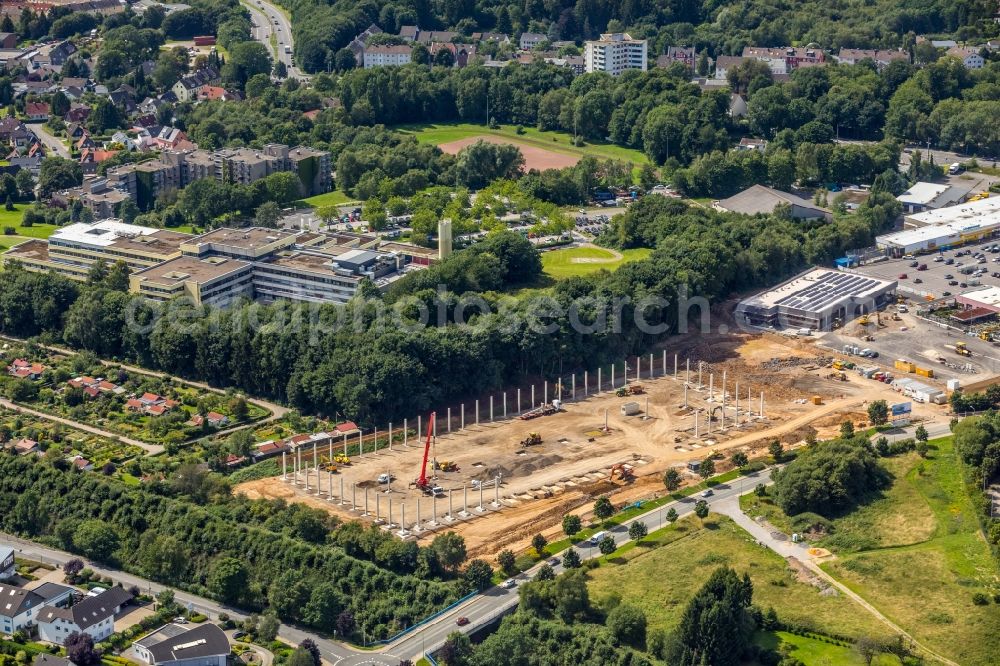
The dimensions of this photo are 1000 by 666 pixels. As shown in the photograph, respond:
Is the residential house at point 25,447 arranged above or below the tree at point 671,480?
above

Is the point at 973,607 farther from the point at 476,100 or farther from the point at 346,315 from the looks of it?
the point at 476,100

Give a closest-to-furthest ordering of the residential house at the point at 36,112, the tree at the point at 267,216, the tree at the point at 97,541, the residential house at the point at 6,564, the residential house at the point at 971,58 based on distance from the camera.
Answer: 1. the residential house at the point at 6,564
2. the tree at the point at 97,541
3. the tree at the point at 267,216
4. the residential house at the point at 36,112
5. the residential house at the point at 971,58

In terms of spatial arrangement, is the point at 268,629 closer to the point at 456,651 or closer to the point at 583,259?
the point at 456,651

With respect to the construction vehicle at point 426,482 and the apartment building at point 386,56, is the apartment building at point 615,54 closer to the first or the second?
the apartment building at point 386,56

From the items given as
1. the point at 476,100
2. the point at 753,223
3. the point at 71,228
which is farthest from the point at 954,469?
the point at 476,100

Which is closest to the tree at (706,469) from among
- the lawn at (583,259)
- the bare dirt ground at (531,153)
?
the lawn at (583,259)

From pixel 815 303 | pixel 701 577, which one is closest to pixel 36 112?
pixel 815 303

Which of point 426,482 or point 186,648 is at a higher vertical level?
point 186,648
